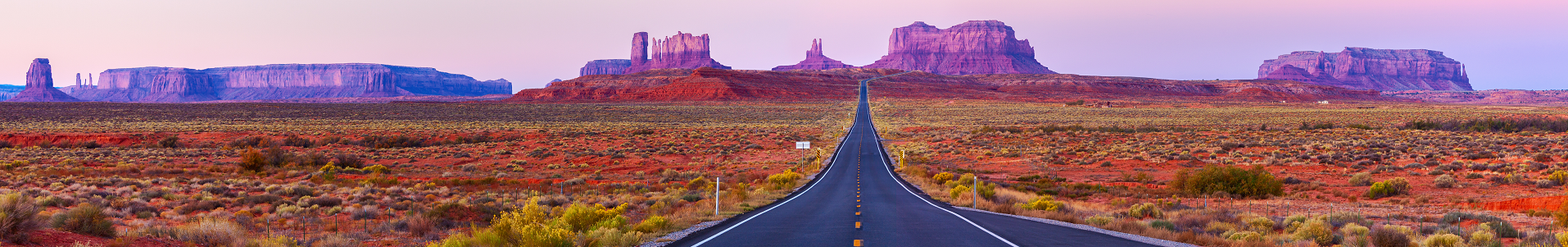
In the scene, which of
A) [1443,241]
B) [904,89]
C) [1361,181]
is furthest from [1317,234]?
[904,89]

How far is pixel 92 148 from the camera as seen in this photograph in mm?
38031

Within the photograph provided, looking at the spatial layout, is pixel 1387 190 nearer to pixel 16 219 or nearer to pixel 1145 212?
pixel 1145 212

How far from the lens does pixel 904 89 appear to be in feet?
468

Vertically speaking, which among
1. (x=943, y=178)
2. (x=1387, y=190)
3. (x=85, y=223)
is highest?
(x=85, y=223)

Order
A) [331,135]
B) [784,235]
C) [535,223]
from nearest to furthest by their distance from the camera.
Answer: [535,223]
[784,235]
[331,135]

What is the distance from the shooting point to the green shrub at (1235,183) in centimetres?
2047

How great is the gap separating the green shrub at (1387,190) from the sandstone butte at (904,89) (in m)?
105

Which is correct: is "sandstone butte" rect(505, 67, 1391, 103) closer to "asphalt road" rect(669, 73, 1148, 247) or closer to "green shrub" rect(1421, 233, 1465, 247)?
"asphalt road" rect(669, 73, 1148, 247)

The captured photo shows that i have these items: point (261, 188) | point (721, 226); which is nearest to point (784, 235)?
point (721, 226)

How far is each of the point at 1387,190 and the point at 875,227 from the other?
16.3 meters

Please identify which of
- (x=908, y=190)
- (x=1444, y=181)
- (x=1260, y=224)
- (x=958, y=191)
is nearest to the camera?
(x=1260, y=224)

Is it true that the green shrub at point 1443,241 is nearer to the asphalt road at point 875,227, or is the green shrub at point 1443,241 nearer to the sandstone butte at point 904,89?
the asphalt road at point 875,227

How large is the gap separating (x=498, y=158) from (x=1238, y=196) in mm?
30270

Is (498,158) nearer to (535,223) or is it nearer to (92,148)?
(92,148)
